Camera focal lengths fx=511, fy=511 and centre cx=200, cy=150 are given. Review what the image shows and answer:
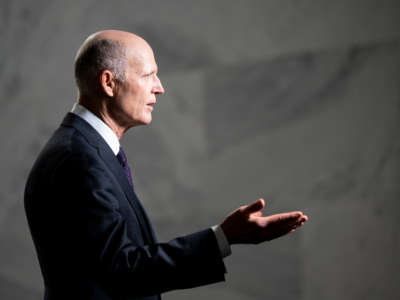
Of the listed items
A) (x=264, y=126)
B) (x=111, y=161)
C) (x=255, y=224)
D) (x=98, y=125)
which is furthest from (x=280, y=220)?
(x=264, y=126)

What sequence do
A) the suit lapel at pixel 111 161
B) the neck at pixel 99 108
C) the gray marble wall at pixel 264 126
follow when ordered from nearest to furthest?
the suit lapel at pixel 111 161
the neck at pixel 99 108
the gray marble wall at pixel 264 126

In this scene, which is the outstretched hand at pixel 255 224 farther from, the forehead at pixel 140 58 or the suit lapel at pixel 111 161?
the forehead at pixel 140 58

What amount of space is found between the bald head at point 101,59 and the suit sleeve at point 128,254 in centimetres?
34

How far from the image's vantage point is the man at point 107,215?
1137 mm

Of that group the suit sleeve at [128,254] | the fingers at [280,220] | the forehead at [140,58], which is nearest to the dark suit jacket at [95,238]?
the suit sleeve at [128,254]

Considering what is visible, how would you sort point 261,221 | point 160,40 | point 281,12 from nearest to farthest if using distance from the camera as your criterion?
point 261,221 < point 281,12 < point 160,40

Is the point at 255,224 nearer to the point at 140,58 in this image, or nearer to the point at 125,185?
the point at 125,185

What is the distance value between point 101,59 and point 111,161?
288mm

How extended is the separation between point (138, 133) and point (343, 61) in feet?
3.80

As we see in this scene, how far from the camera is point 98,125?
1.38 metres

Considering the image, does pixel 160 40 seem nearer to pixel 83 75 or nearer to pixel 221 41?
pixel 221 41

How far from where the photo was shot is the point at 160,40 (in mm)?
2824

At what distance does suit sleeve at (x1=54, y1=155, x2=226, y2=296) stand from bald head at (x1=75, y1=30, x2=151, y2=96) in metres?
0.34

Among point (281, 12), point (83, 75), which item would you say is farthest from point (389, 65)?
point (83, 75)
